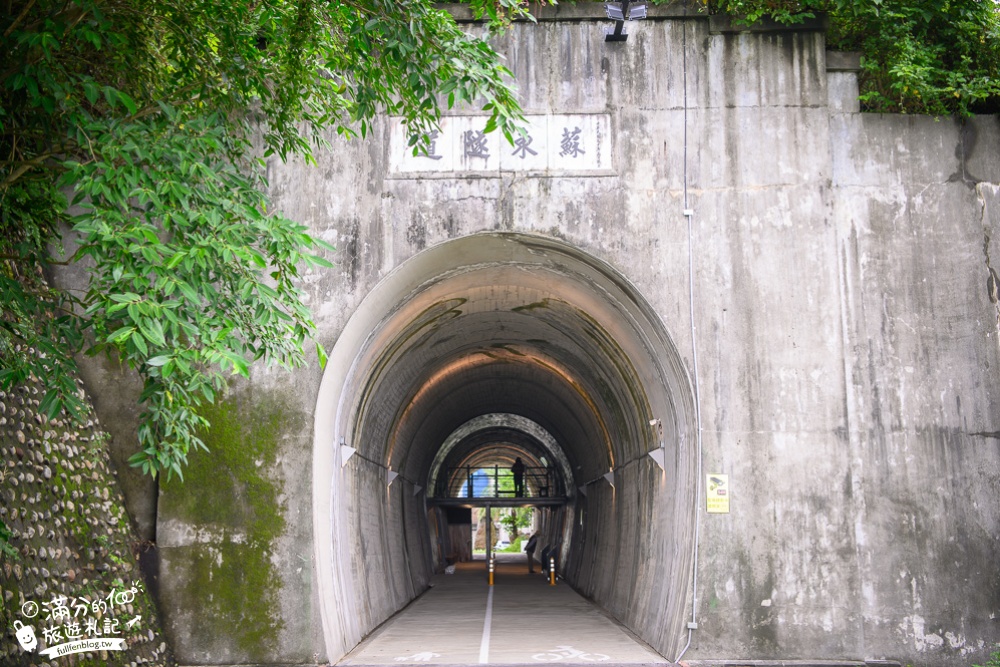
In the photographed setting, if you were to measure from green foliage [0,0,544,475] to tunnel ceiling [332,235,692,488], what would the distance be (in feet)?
12.2

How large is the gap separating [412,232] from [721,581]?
4.88m

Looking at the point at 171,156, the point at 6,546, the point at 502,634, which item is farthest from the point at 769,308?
the point at 6,546

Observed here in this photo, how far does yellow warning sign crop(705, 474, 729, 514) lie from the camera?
934 centimetres

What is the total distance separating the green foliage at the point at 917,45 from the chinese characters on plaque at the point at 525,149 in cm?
198

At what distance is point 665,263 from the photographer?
984cm

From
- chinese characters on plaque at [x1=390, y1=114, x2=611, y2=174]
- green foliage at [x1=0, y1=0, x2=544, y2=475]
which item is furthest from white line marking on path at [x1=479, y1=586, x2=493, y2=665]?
chinese characters on plaque at [x1=390, y1=114, x2=611, y2=174]

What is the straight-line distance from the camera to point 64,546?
802cm

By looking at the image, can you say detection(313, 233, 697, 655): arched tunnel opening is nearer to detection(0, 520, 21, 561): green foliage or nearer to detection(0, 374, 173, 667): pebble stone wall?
detection(0, 374, 173, 667): pebble stone wall

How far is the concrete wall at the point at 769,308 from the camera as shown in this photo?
9188 mm

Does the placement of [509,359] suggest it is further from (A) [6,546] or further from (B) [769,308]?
(A) [6,546]

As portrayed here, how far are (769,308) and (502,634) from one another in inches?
226

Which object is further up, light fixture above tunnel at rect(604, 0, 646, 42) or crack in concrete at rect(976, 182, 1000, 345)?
light fixture above tunnel at rect(604, 0, 646, 42)

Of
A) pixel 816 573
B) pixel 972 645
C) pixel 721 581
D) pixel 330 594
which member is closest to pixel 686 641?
pixel 721 581

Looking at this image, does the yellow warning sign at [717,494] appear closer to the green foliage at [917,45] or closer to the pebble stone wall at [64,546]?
the green foliage at [917,45]
